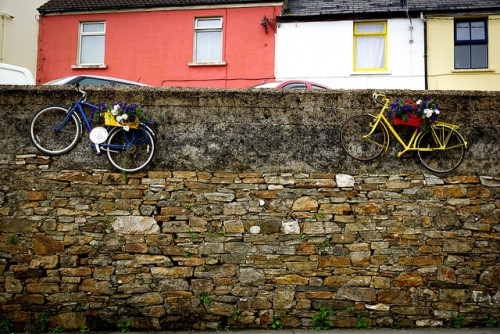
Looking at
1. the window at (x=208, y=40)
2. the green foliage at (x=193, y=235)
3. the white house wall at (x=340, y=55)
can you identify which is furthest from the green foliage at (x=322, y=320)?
the window at (x=208, y=40)

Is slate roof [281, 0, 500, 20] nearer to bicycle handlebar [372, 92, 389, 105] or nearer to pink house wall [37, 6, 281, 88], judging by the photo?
pink house wall [37, 6, 281, 88]

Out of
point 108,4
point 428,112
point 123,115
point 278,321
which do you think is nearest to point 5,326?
point 123,115

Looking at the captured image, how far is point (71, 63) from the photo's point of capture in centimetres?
1514

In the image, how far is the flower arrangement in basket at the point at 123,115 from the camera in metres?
5.58

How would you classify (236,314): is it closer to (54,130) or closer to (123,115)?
(123,115)

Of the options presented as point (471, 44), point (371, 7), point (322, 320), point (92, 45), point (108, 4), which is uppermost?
point (108, 4)

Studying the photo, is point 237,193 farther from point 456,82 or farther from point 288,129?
point 456,82

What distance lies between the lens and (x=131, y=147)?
581 centimetres

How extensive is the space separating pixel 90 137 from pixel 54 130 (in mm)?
620

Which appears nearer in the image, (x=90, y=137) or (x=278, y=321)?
(x=278, y=321)

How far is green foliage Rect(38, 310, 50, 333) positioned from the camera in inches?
216

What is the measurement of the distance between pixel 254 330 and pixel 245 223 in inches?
58.9

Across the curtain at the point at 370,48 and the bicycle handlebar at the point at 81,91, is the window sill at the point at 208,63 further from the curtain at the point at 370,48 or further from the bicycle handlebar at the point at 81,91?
the bicycle handlebar at the point at 81,91

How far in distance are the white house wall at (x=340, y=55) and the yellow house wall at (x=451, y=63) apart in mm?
359
